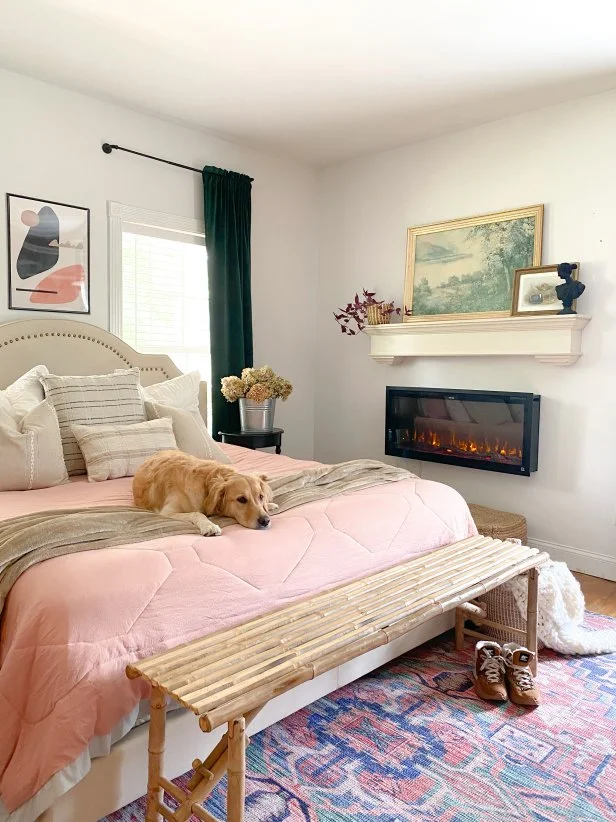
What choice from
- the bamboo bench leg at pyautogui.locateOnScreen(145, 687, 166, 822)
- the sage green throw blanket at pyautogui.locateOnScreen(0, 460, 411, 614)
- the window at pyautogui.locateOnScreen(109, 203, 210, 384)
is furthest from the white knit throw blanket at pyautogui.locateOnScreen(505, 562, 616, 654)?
the window at pyautogui.locateOnScreen(109, 203, 210, 384)

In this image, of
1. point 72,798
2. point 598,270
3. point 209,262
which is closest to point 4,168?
point 209,262

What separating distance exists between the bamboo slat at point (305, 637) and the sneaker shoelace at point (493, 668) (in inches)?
13.9

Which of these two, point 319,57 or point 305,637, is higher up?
point 319,57

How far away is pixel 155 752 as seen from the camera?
58.9 inches

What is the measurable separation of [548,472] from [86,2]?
346cm

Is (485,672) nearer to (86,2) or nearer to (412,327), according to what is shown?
(412,327)

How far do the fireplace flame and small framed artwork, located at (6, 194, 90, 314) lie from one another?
2382 millimetres

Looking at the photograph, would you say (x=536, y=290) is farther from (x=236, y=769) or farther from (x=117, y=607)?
(x=236, y=769)

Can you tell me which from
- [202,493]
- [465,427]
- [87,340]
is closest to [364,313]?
[465,427]

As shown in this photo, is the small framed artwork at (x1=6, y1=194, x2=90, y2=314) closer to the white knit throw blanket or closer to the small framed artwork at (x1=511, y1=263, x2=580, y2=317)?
the small framed artwork at (x1=511, y1=263, x2=580, y2=317)

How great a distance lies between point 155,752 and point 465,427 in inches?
122

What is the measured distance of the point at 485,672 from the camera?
2.25 meters

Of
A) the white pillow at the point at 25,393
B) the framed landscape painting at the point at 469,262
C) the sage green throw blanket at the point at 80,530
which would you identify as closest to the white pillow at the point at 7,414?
the white pillow at the point at 25,393

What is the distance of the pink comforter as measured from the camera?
4.71 ft
